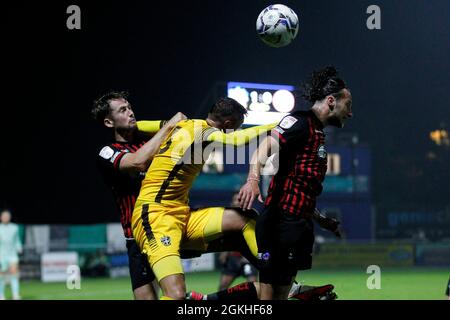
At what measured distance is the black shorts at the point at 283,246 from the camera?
6.01 m

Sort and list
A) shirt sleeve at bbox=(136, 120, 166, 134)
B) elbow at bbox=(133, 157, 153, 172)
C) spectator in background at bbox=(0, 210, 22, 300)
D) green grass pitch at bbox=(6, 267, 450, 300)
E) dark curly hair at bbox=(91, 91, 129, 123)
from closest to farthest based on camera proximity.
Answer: elbow at bbox=(133, 157, 153, 172), dark curly hair at bbox=(91, 91, 129, 123), shirt sleeve at bbox=(136, 120, 166, 134), green grass pitch at bbox=(6, 267, 450, 300), spectator in background at bbox=(0, 210, 22, 300)

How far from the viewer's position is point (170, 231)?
6.21 m

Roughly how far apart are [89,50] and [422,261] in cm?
1845

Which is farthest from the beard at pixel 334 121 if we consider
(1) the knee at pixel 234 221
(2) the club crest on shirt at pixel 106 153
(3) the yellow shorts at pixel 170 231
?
(2) the club crest on shirt at pixel 106 153

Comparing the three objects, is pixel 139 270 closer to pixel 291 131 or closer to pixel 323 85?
pixel 291 131

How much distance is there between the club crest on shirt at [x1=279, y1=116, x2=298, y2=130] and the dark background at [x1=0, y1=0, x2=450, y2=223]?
2209 centimetres

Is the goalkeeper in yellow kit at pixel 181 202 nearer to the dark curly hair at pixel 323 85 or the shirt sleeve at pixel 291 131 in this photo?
the shirt sleeve at pixel 291 131

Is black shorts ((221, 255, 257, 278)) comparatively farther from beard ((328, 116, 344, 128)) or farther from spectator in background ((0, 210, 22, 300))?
beard ((328, 116, 344, 128))

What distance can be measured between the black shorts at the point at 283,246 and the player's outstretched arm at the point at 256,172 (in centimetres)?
31

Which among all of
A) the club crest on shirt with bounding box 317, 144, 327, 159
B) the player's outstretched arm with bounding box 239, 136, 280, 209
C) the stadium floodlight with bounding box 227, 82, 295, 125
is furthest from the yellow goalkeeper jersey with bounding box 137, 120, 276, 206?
the stadium floodlight with bounding box 227, 82, 295, 125

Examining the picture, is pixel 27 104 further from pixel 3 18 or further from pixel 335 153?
pixel 335 153

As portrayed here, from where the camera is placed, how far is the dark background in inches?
1166

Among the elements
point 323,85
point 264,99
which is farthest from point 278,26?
point 264,99

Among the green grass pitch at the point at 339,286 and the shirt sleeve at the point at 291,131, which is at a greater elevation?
the shirt sleeve at the point at 291,131
